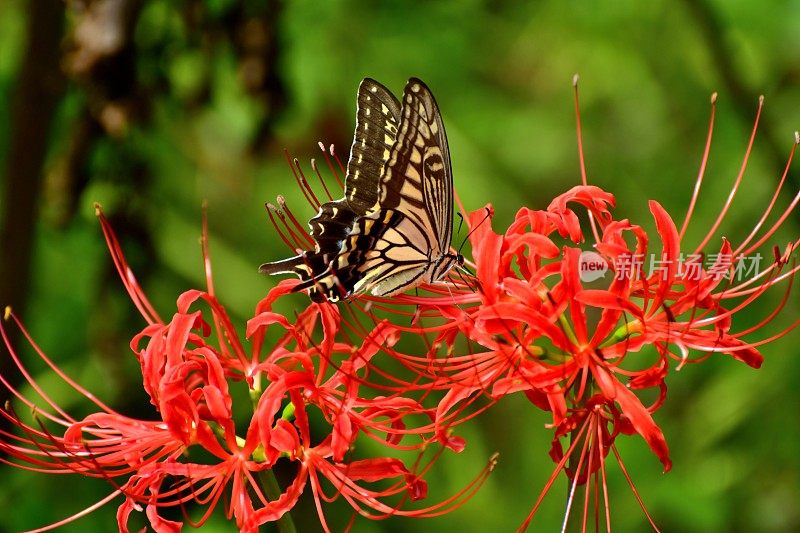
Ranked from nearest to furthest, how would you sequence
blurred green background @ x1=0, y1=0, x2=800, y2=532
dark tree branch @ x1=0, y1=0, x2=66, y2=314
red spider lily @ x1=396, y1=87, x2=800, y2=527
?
red spider lily @ x1=396, y1=87, x2=800, y2=527
dark tree branch @ x1=0, y1=0, x2=66, y2=314
blurred green background @ x1=0, y1=0, x2=800, y2=532

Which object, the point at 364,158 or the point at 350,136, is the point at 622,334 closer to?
the point at 364,158

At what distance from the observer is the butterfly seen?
171 centimetres

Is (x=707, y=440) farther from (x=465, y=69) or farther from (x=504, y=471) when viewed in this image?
(x=465, y=69)

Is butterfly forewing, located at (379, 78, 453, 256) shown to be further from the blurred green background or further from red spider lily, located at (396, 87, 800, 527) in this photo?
the blurred green background

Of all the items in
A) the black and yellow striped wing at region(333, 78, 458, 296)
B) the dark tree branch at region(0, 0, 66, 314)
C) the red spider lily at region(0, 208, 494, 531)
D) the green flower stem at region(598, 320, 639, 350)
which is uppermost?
the dark tree branch at region(0, 0, 66, 314)

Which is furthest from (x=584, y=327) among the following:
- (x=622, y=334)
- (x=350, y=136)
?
(x=350, y=136)

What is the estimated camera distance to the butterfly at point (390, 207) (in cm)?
171

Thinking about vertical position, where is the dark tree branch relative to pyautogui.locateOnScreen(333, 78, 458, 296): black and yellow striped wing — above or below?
Answer: above

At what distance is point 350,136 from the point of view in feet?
10.5

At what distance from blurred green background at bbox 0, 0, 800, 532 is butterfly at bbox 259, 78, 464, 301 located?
92 cm

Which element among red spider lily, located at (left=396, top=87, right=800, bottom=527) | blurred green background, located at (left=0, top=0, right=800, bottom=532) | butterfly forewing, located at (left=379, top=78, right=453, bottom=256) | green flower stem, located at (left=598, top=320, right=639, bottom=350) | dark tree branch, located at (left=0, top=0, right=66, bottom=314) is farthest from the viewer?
blurred green background, located at (left=0, top=0, right=800, bottom=532)

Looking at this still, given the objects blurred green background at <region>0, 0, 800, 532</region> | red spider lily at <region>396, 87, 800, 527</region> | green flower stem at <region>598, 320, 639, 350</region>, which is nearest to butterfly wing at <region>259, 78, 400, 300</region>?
red spider lily at <region>396, 87, 800, 527</region>

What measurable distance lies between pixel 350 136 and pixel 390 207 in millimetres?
1490

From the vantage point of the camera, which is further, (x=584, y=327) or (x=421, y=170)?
(x=421, y=170)
